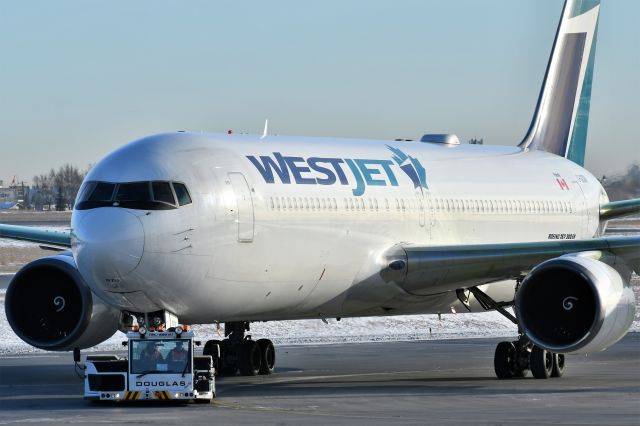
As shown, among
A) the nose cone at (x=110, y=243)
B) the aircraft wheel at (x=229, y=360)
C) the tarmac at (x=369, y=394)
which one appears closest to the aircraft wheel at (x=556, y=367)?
the tarmac at (x=369, y=394)

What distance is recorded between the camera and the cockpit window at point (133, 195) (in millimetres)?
21203

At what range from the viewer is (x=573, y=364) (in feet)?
98.5

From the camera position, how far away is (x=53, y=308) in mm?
25578

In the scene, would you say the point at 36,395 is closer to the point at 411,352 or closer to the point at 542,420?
the point at 542,420

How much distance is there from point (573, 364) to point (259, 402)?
1086 cm

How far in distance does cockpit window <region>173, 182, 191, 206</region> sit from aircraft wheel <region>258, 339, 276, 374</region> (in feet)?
21.2

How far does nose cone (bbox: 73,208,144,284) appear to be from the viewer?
814 inches

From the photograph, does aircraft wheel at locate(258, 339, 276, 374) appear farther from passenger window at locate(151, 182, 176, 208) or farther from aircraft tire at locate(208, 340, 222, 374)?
passenger window at locate(151, 182, 176, 208)

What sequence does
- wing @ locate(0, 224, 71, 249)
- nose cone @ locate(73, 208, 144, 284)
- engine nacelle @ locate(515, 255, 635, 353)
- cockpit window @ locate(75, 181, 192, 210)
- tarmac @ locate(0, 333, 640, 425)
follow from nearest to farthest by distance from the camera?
tarmac @ locate(0, 333, 640, 425), nose cone @ locate(73, 208, 144, 284), cockpit window @ locate(75, 181, 192, 210), engine nacelle @ locate(515, 255, 635, 353), wing @ locate(0, 224, 71, 249)

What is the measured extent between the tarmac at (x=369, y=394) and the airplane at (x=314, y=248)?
3.50 feet

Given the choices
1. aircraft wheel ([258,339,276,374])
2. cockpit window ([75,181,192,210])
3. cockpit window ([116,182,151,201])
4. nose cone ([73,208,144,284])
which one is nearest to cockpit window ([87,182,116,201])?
cockpit window ([75,181,192,210])

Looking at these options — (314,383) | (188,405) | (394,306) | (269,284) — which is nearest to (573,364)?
(394,306)

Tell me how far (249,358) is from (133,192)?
6.63 meters

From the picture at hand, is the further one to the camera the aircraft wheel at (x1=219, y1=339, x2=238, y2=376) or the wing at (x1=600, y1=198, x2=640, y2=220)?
the wing at (x1=600, y1=198, x2=640, y2=220)
